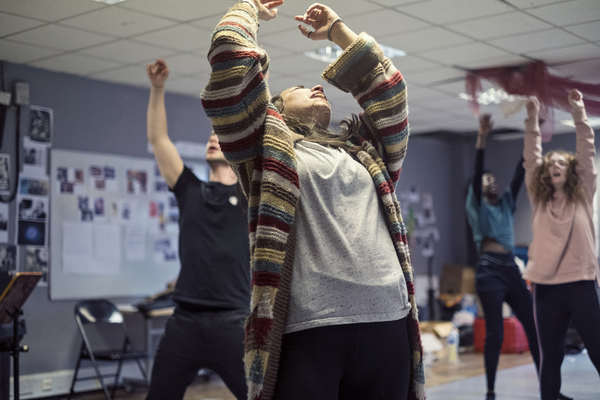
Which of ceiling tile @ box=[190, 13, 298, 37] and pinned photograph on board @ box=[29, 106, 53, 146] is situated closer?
ceiling tile @ box=[190, 13, 298, 37]

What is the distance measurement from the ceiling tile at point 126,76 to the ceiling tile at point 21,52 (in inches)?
23.4

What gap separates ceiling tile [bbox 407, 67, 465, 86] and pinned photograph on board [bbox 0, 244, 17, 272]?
3577 mm

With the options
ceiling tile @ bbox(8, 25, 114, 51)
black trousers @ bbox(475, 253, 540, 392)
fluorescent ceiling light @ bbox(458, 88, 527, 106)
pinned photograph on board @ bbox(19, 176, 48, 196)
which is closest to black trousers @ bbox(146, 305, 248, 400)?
black trousers @ bbox(475, 253, 540, 392)

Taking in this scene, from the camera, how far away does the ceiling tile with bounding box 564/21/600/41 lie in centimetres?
441

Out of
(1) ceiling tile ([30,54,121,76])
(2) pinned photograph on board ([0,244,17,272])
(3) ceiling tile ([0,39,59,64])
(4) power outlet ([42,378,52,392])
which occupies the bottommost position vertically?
(4) power outlet ([42,378,52,392])

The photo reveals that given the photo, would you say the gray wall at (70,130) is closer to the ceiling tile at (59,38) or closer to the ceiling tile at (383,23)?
the ceiling tile at (59,38)

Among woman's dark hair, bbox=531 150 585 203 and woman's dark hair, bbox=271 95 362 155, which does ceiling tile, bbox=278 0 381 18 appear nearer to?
woman's dark hair, bbox=531 150 585 203

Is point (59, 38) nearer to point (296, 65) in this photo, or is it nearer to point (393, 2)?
point (296, 65)

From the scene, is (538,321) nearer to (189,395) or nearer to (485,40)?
(485,40)

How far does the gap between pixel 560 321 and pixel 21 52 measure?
407cm

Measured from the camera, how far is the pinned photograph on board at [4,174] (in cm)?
490

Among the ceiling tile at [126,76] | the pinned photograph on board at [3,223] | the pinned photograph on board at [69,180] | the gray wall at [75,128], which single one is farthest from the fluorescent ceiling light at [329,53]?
the pinned photograph on board at [3,223]

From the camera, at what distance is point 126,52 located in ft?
15.6

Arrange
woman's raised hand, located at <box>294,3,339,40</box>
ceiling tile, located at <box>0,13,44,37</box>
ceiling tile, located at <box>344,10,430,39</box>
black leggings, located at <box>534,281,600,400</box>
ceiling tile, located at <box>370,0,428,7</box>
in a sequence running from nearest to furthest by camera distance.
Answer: woman's raised hand, located at <box>294,3,339,40</box> → black leggings, located at <box>534,281,600,400</box> → ceiling tile, located at <box>370,0,428,7</box> → ceiling tile, located at <box>0,13,44,37</box> → ceiling tile, located at <box>344,10,430,39</box>
